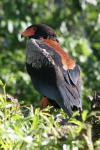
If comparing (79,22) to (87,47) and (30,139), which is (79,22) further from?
(30,139)

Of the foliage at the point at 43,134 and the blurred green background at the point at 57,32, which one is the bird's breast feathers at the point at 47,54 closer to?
the foliage at the point at 43,134

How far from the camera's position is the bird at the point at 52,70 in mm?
5156

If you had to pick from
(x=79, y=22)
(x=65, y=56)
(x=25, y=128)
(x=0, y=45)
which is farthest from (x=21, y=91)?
(x=25, y=128)

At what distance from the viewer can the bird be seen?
203 inches

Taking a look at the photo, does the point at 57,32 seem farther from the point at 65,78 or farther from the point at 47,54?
the point at 65,78

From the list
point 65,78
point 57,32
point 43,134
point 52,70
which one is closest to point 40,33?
point 52,70

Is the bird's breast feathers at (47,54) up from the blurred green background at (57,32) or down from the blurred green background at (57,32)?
down

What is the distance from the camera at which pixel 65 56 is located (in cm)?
556

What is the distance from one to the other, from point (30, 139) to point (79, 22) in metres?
6.96

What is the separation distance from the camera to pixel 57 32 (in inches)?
369

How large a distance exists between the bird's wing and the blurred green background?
2.97m

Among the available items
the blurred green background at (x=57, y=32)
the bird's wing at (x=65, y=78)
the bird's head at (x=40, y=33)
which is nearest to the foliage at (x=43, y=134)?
the bird's wing at (x=65, y=78)

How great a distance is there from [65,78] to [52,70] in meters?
0.26

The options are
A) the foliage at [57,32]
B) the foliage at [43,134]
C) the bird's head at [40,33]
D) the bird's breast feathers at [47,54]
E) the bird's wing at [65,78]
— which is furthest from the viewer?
the foliage at [57,32]
